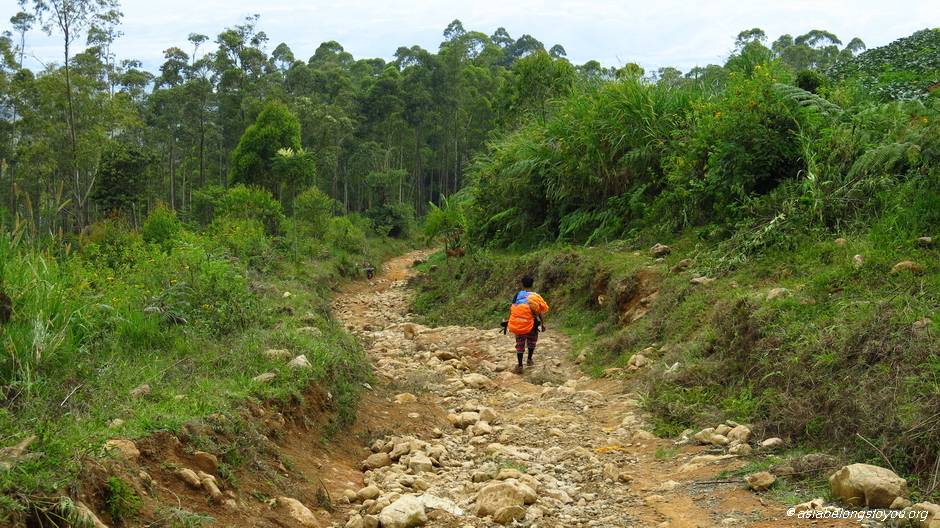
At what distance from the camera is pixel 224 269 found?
8047mm

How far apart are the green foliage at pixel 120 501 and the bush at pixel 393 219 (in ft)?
92.2

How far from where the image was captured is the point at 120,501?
3.29 metres

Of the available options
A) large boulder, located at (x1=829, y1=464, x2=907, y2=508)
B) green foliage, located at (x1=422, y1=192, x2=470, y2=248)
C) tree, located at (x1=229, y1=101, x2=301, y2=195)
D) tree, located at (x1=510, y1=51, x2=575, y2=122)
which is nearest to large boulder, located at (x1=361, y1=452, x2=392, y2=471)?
large boulder, located at (x1=829, y1=464, x2=907, y2=508)

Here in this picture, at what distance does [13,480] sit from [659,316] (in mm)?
6695

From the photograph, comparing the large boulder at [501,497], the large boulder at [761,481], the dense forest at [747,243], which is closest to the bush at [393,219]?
the dense forest at [747,243]

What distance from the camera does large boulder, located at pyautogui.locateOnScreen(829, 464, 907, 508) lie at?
3785mm

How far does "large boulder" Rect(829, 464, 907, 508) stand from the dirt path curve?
0.86 feet

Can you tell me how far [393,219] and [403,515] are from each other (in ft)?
93.9

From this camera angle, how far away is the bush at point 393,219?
1260 inches

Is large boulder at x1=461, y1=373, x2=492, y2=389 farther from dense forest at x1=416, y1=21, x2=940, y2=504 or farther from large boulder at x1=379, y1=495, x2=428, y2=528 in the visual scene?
large boulder at x1=379, y1=495, x2=428, y2=528

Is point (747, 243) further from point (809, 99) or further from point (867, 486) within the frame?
point (867, 486)

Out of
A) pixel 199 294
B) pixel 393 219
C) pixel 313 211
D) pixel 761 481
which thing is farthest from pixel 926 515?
pixel 393 219

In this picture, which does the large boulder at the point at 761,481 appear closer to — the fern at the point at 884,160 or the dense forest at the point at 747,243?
the dense forest at the point at 747,243

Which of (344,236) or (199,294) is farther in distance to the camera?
(344,236)
